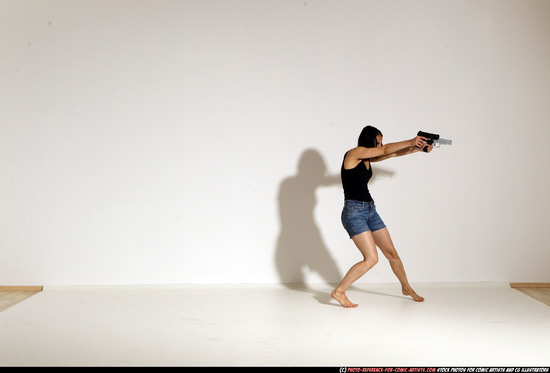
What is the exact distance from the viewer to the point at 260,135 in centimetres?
480

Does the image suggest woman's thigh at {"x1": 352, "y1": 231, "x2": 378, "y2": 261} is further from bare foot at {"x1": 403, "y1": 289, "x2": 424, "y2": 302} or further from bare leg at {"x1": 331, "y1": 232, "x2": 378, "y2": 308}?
bare foot at {"x1": 403, "y1": 289, "x2": 424, "y2": 302}

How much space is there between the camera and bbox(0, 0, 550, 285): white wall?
4.75 metres

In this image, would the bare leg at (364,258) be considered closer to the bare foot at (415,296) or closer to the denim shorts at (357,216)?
the denim shorts at (357,216)

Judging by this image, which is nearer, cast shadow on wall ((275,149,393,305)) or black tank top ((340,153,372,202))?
black tank top ((340,153,372,202))

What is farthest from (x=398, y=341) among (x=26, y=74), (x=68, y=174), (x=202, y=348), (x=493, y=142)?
(x=26, y=74)

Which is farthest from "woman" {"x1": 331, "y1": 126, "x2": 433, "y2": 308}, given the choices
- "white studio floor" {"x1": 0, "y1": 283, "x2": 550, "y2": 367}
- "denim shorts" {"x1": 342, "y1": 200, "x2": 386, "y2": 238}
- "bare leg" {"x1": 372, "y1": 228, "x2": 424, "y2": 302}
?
"white studio floor" {"x1": 0, "y1": 283, "x2": 550, "y2": 367}

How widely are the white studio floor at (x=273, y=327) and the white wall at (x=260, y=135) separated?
311mm

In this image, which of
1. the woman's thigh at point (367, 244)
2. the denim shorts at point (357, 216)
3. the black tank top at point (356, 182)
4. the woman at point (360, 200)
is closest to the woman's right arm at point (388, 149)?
the woman at point (360, 200)

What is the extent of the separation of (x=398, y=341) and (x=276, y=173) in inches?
77.6

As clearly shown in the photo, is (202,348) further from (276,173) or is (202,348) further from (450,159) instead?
(450,159)

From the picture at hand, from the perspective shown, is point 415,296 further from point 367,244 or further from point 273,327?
point 273,327

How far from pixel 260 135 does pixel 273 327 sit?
1796mm

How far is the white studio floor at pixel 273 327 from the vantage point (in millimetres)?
3016

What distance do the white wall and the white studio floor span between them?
1.02 feet
